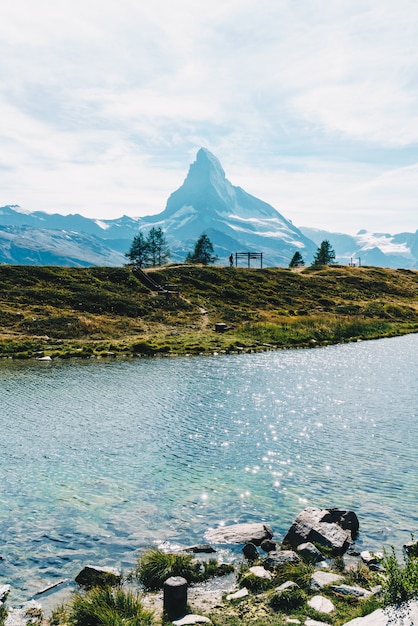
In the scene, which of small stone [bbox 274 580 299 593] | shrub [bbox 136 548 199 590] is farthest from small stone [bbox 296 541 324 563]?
shrub [bbox 136 548 199 590]

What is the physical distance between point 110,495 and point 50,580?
6.02 m

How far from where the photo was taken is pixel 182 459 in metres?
24.5

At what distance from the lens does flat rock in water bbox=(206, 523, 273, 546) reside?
1658cm

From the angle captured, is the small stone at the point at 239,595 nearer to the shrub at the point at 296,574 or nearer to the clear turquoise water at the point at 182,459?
the shrub at the point at 296,574

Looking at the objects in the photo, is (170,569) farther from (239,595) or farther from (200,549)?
(239,595)

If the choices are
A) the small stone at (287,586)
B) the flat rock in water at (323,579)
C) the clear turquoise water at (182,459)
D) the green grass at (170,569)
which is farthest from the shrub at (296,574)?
the clear turquoise water at (182,459)

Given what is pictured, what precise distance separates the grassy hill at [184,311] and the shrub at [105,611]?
4584 cm

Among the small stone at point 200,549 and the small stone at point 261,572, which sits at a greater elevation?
the small stone at point 261,572

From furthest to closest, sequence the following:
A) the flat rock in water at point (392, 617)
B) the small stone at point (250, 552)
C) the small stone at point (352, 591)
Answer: the small stone at point (250, 552), the small stone at point (352, 591), the flat rock in water at point (392, 617)

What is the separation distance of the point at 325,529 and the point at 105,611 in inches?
314

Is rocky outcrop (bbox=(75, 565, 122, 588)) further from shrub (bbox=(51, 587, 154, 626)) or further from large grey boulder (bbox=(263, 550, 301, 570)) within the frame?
large grey boulder (bbox=(263, 550, 301, 570))

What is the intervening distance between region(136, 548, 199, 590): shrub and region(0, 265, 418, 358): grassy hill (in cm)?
4426

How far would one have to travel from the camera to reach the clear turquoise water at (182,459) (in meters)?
17.2

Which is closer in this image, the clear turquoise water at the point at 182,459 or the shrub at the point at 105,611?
A: the shrub at the point at 105,611
